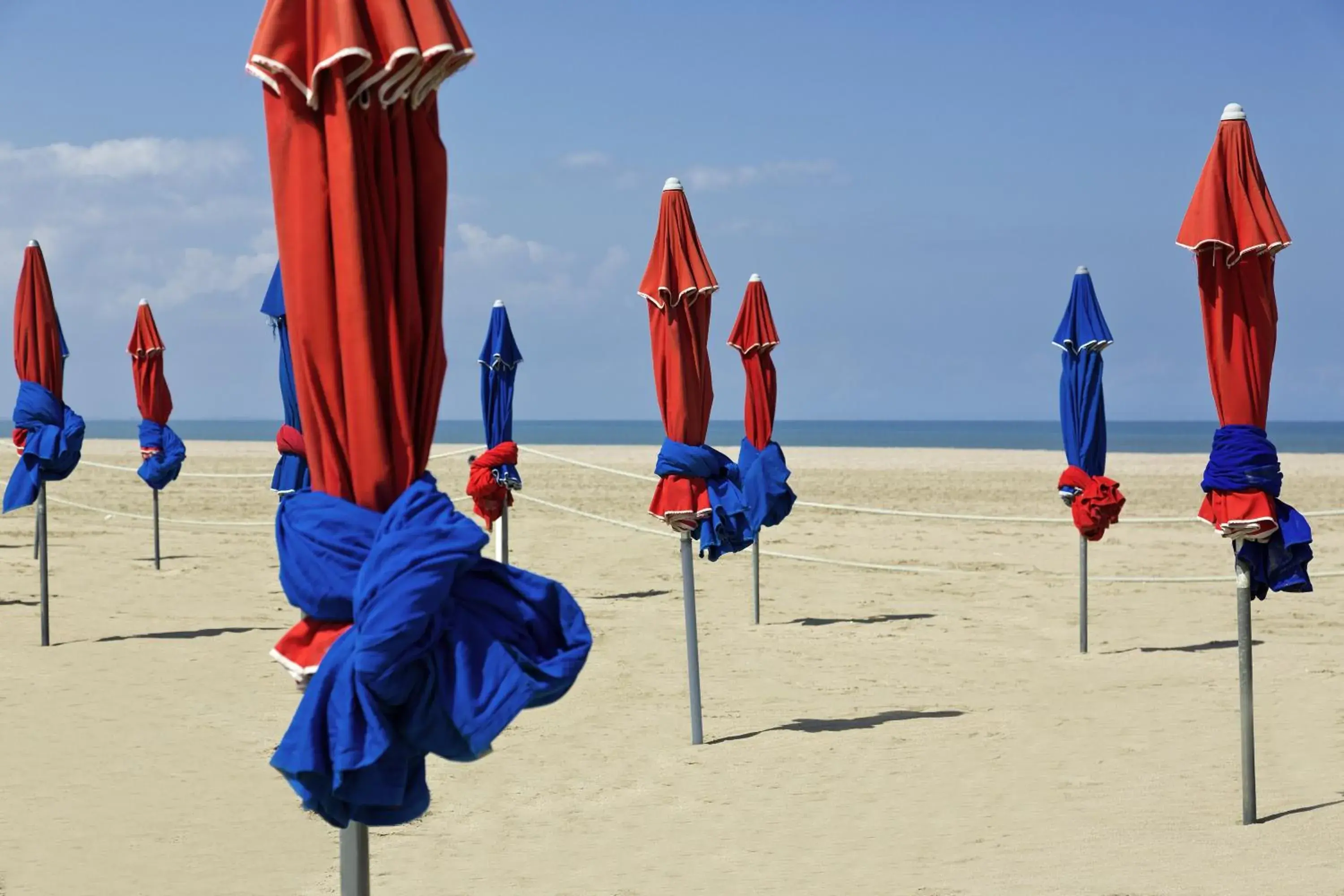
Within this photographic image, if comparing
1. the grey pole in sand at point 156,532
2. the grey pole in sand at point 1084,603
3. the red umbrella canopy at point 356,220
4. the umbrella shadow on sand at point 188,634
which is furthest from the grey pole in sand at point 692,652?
the grey pole in sand at point 156,532

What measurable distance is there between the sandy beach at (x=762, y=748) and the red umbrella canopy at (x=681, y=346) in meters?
1.55

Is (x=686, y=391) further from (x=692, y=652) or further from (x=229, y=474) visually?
(x=229, y=474)

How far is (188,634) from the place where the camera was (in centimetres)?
1138

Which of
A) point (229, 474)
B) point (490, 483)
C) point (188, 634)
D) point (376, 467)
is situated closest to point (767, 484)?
point (490, 483)

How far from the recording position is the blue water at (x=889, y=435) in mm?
70250

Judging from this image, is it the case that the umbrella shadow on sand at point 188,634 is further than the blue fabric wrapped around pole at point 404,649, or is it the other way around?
the umbrella shadow on sand at point 188,634

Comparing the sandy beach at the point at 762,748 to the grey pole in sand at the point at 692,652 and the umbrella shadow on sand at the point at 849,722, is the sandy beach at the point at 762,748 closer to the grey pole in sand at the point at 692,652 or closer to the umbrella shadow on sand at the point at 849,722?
the umbrella shadow on sand at the point at 849,722

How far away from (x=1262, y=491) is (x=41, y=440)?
8853mm

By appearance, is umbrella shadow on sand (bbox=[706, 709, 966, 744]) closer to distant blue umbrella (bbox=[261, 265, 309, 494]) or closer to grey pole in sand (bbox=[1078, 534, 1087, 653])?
grey pole in sand (bbox=[1078, 534, 1087, 653])

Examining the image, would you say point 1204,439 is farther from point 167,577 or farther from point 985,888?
point 985,888

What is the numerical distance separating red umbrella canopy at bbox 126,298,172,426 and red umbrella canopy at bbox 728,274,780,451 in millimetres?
7820

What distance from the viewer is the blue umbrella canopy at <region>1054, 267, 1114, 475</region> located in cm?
1077

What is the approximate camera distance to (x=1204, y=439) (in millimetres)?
84688

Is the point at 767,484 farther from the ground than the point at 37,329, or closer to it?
closer to it
